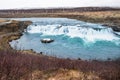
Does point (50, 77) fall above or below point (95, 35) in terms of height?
above

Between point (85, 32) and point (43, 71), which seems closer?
point (43, 71)

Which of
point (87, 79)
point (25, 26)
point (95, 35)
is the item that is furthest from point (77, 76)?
point (25, 26)

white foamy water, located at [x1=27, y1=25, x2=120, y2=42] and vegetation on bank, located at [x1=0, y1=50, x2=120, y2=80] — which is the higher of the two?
vegetation on bank, located at [x1=0, y1=50, x2=120, y2=80]

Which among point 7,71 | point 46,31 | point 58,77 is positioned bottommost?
point 46,31

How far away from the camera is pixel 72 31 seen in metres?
69.1

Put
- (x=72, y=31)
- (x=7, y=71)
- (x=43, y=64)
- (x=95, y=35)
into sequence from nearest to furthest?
1. (x=7, y=71)
2. (x=43, y=64)
3. (x=95, y=35)
4. (x=72, y=31)

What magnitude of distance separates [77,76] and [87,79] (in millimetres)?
581

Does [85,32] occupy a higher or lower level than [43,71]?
lower

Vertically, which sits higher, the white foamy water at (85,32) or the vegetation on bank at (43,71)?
the vegetation on bank at (43,71)

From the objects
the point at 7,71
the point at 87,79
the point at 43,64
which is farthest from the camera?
the point at 43,64

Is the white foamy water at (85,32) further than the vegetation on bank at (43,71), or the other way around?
the white foamy water at (85,32)

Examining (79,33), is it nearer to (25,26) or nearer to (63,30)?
(63,30)

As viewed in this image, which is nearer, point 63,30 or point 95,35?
point 95,35

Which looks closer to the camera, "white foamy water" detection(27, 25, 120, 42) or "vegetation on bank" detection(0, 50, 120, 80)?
"vegetation on bank" detection(0, 50, 120, 80)
